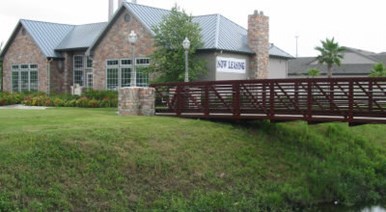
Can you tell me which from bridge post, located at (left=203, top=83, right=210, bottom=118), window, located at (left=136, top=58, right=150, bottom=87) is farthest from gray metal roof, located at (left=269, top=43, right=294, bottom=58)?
bridge post, located at (left=203, top=83, right=210, bottom=118)

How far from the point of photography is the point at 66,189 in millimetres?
14180

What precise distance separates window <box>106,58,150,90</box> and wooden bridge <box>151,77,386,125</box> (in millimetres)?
10676

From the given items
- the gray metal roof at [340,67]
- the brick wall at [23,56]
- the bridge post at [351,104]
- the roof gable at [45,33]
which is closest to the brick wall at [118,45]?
the roof gable at [45,33]

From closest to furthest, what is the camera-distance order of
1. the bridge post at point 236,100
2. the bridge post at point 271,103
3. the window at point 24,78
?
the bridge post at point 271,103 < the bridge post at point 236,100 < the window at point 24,78

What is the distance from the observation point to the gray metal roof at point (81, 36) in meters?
41.8

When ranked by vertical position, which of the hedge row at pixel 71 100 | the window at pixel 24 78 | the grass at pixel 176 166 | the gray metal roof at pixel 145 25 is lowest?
the grass at pixel 176 166

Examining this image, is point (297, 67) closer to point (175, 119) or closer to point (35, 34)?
point (35, 34)

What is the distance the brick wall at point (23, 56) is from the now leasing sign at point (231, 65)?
1388 centimetres

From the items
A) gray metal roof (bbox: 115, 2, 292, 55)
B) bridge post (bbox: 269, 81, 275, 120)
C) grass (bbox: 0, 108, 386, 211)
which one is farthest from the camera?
gray metal roof (bbox: 115, 2, 292, 55)

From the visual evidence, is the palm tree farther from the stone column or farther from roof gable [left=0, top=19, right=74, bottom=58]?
the stone column

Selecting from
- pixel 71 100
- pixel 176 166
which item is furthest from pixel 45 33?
pixel 176 166

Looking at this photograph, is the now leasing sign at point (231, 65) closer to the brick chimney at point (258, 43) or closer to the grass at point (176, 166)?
the brick chimney at point (258, 43)

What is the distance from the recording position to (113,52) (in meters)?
37.4

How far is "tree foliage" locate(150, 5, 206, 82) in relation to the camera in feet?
107
